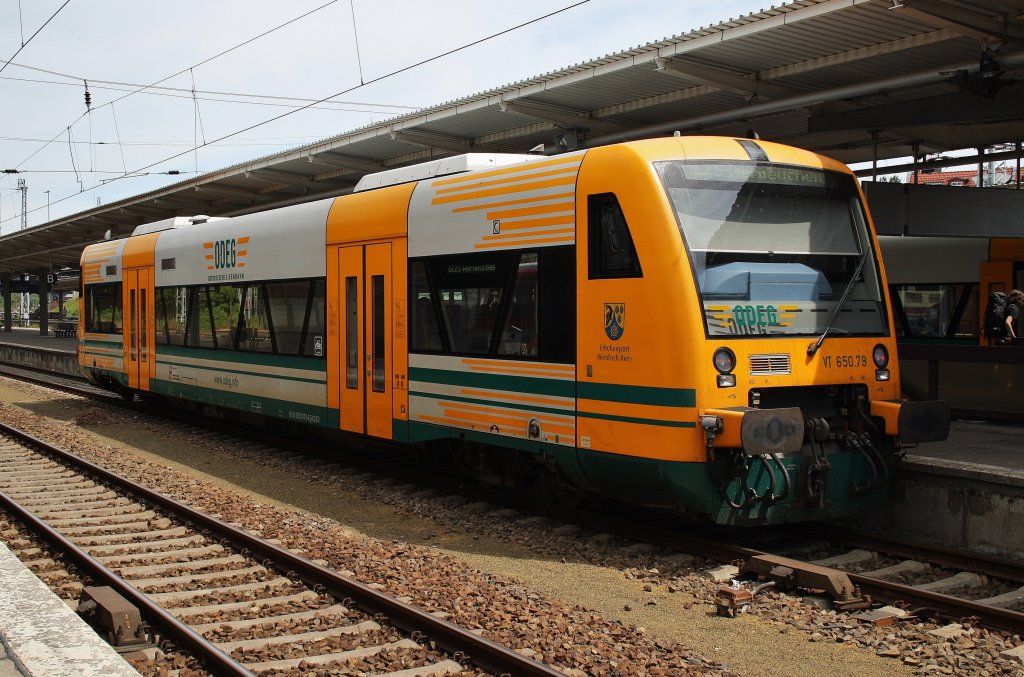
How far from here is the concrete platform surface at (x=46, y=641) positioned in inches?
173

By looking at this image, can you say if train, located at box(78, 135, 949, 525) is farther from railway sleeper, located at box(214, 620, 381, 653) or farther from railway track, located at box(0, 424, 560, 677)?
railway sleeper, located at box(214, 620, 381, 653)

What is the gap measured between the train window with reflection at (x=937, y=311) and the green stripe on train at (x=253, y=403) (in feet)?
30.0

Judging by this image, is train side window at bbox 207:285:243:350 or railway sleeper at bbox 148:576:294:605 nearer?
railway sleeper at bbox 148:576:294:605

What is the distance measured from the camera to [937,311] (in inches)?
602

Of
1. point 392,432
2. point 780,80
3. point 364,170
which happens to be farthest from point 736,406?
point 364,170

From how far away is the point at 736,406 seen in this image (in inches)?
289

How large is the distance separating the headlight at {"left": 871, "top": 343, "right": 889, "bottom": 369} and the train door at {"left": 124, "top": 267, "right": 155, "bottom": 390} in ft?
39.6

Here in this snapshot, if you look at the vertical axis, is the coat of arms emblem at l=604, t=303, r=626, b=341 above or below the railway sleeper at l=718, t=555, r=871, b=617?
above

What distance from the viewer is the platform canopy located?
949cm

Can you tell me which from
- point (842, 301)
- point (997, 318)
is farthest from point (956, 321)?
point (842, 301)

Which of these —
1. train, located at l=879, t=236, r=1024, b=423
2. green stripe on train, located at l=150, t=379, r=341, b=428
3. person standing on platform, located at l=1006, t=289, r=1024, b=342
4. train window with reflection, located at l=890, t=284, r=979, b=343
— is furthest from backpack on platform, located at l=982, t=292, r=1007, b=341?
green stripe on train, located at l=150, t=379, r=341, b=428

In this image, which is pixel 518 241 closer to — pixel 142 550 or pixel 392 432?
pixel 392 432

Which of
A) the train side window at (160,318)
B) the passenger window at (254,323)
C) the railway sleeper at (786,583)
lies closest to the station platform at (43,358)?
the train side window at (160,318)

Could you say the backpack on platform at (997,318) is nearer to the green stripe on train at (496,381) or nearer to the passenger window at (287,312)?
the green stripe on train at (496,381)
